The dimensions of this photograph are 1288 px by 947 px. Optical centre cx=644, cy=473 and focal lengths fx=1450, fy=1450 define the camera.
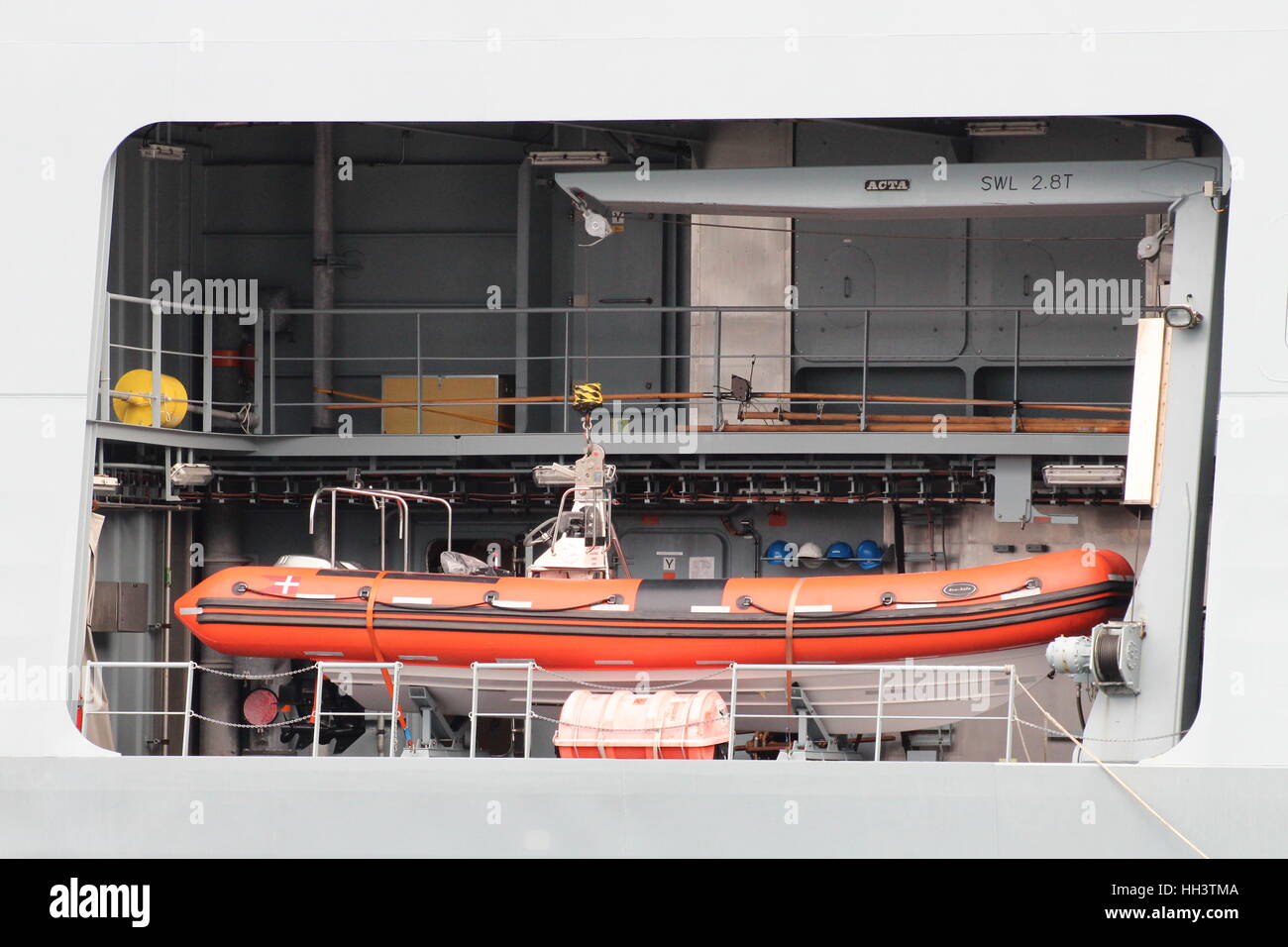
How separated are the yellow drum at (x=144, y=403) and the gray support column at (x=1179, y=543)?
5.86 m

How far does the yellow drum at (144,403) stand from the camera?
916 centimetres

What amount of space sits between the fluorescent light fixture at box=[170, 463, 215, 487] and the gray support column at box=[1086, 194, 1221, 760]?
5490 millimetres

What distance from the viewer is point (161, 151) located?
9914 millimetres

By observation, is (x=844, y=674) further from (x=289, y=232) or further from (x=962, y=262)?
(x=289, y=232)

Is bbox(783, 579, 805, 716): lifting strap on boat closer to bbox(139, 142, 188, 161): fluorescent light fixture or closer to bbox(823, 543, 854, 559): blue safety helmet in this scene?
bbox(823, 543, 854, 559): blue safety helmet

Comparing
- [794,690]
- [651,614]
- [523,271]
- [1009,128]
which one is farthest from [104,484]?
[1009,128]

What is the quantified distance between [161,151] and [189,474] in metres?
2.47

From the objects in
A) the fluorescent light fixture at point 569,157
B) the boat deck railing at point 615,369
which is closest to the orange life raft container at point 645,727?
the boat deck railing at point 615,369

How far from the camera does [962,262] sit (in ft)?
32.5

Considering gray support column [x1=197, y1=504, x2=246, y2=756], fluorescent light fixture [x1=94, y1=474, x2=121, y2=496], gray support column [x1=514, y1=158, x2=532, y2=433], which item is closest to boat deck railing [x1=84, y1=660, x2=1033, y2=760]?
fluorescent light fixture [x1=94, y1=474, x2=121, y2=496]

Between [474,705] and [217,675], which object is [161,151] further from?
[474,705]

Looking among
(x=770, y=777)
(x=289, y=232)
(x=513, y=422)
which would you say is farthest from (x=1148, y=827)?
(x=289, y=232)

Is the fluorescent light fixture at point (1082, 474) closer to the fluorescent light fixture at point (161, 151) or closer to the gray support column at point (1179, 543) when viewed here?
the gray support column at point (1179, 543)

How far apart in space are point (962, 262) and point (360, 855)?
5.87 meters
